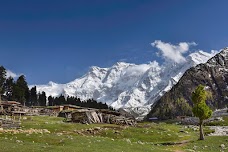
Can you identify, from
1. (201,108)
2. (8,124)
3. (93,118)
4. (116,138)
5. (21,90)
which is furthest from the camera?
(21,90)

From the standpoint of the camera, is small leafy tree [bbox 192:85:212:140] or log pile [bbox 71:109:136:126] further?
log pile [bbox 71:109:136:126]

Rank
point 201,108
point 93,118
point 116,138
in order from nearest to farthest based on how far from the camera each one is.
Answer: point 116,138, point 201,108, point 93,118

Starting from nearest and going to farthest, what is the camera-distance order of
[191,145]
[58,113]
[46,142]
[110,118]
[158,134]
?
1. [46,142]
2. [191,145]
3. [158,134]
4. [110,118]
5. [58,113]

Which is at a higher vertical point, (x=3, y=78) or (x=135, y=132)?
(x=3, y=78)

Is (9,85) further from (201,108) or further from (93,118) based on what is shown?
(201,108)

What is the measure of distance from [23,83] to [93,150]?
150 metres

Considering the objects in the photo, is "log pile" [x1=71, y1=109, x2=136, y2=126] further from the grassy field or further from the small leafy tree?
the small leafy tree

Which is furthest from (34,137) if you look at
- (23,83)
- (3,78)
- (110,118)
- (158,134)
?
(23,83)

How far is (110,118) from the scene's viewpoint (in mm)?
104938

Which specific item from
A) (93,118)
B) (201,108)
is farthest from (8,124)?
(201,108)

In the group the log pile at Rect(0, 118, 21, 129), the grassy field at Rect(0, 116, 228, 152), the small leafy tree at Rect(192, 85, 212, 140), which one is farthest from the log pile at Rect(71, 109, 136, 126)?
the small leafy tree at Rect(192, 85, 212, 140)

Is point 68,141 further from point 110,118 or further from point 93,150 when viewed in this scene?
point 110,118

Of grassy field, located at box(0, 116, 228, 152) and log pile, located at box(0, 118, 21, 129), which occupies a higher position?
log pile, located at box(0, 118, 21, 129)

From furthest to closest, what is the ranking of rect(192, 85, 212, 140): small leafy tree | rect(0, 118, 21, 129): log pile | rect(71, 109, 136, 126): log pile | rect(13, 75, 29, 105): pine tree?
1. rect(13, 75, 29, 105): pine tree
2. rect(71, 109, 136, 126): log pile
3. rect(192, 85, 212, 140): small leafy tree
4. rect(0, 118, 21, 129): log pile
